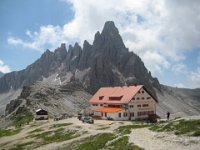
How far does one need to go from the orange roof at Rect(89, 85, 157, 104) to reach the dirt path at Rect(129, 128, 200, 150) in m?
52.0

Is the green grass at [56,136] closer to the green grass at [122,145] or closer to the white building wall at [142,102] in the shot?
the green grass at [122,145]

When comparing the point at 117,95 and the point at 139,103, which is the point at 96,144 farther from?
the point at 117,95

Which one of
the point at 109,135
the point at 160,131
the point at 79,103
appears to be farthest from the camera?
the point at 79,103

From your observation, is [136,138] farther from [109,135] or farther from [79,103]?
[79,103]

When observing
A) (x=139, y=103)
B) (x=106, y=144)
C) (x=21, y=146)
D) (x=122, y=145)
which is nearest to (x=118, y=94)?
(x=139, y=103)

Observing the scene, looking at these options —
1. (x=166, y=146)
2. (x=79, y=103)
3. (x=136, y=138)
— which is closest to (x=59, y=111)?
(x=79, y=103)

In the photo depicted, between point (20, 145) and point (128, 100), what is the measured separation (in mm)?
41213

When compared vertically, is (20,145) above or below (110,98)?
below

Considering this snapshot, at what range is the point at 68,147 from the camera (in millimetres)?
56188

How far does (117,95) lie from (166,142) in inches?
2563

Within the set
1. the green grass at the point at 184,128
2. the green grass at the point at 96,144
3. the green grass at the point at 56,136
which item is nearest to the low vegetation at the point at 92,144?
the green grass at the point at 96,144

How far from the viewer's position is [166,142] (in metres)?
42.8

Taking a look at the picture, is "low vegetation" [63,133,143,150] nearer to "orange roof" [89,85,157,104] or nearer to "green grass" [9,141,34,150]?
"green grass" [9,141,34,150]

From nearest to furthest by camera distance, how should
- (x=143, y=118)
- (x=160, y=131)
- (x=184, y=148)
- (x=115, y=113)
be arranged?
(x=184, y=148)
(x=160, y=131)
(x=115, y=113)
(x=143, y=118)
